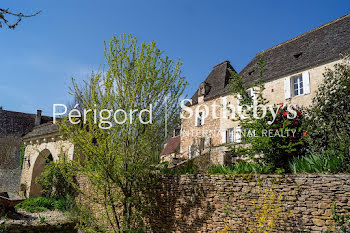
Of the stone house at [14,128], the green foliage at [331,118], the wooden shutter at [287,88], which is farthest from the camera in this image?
the stone house at [14,128]

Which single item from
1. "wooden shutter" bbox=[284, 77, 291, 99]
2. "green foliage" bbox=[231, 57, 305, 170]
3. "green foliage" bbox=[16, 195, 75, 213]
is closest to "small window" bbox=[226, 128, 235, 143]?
"wooden shutter" bbox=[284, 77, 291, 99]

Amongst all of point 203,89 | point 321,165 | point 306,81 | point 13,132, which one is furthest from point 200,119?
point 13,132

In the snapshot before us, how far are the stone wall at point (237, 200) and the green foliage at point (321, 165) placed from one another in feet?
1.39

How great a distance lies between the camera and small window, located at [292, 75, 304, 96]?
1378 cm

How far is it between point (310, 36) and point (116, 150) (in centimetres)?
1363

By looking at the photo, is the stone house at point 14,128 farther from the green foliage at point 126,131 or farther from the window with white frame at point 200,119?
the green foliage at point 126,131

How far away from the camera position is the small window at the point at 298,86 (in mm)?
13781

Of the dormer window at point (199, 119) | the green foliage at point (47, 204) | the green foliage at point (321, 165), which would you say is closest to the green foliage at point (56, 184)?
the green foliage at point (47, 204)

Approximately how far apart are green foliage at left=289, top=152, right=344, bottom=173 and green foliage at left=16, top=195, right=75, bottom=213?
9.67 meters

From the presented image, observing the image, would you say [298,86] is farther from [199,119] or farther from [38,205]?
[38,205]

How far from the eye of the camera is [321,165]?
602 cm

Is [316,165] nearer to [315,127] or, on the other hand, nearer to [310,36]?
[315,127]

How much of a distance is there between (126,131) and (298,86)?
33.1 feet

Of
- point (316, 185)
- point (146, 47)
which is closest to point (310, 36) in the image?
point (146, 47)
